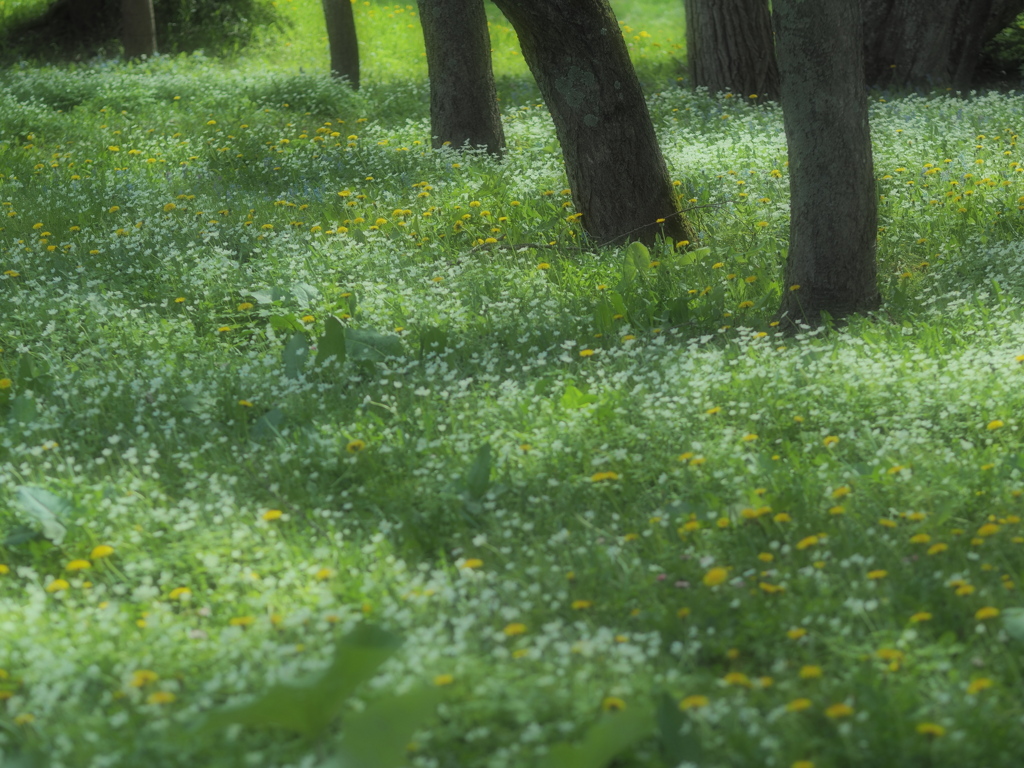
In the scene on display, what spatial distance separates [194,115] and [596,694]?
9.88 metres

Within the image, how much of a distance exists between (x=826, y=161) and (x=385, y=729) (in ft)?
12.5

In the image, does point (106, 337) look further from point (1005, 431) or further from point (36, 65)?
point (36, 65)

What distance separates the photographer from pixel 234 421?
4480 millimetres

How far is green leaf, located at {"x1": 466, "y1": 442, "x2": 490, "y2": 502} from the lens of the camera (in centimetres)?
369

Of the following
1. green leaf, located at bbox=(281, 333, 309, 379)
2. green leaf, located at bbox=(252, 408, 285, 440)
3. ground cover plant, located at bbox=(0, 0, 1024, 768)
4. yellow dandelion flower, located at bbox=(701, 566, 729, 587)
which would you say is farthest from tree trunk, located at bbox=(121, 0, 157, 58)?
yellow dandelion flower, located at bbox=(701, 566, 729, 587)

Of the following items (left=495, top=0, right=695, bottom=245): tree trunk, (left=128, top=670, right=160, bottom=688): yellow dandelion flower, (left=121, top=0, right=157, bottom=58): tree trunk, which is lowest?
(left=128, top=670, right=160, bottom=688): yellow dandelion flower

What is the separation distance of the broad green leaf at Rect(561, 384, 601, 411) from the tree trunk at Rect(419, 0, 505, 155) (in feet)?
15.7

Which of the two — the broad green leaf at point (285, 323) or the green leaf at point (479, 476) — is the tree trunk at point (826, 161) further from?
the broad green leaf at point (285, 323)

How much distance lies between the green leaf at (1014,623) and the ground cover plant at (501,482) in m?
0.01

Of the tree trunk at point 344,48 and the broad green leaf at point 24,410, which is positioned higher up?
the tree trunk at point 344,48

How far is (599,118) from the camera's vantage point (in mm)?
6219

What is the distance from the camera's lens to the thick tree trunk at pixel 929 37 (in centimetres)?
1086

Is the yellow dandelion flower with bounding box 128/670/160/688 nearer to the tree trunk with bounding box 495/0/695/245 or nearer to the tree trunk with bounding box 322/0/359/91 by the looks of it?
the tree trunk with bounding box 495/0/695/245

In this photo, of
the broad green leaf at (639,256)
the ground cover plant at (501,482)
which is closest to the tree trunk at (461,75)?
the ground cover plant at (501,482)
